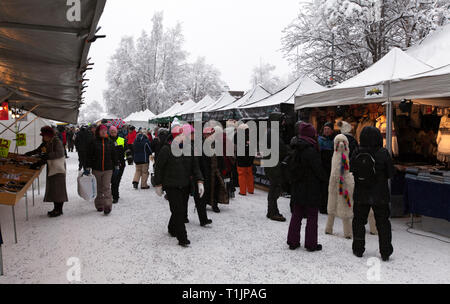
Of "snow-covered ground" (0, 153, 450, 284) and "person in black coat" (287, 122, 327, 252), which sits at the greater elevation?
"person in black coat" (287, 122, 327, 252)

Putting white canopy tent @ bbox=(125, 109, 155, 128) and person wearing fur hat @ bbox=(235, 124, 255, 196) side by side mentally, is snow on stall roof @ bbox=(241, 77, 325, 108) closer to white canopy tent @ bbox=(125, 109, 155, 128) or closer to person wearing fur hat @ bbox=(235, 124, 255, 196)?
person wearing fur hat @ bbox=(235, 124, 255, 196)

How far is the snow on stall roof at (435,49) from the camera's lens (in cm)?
775

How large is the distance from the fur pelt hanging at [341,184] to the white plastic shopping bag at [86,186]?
4.49m

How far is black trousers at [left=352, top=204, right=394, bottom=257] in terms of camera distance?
421cm

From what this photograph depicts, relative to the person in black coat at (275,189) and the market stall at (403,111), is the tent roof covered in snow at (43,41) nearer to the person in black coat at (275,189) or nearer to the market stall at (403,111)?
the person in black coat at (275,189)

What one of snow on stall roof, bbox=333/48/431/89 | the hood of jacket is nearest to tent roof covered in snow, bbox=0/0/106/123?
the hood of jacket

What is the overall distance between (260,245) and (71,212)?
438cm

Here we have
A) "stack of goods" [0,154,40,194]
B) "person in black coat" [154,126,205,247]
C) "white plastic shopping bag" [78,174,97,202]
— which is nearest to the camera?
"person in black coat" [154,126,205,247]

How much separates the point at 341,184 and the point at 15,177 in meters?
5.55

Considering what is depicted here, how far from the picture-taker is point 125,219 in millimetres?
6355

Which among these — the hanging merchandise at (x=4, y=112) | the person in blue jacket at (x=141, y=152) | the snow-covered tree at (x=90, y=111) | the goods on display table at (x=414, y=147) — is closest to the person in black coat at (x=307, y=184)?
the goods on display table at (x=414, y=147)

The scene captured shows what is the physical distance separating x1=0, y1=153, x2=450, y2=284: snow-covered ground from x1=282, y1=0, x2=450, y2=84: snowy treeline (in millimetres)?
11522

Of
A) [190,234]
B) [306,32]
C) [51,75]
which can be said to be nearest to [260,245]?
[190,234]

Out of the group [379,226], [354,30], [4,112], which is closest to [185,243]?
[379,226]
